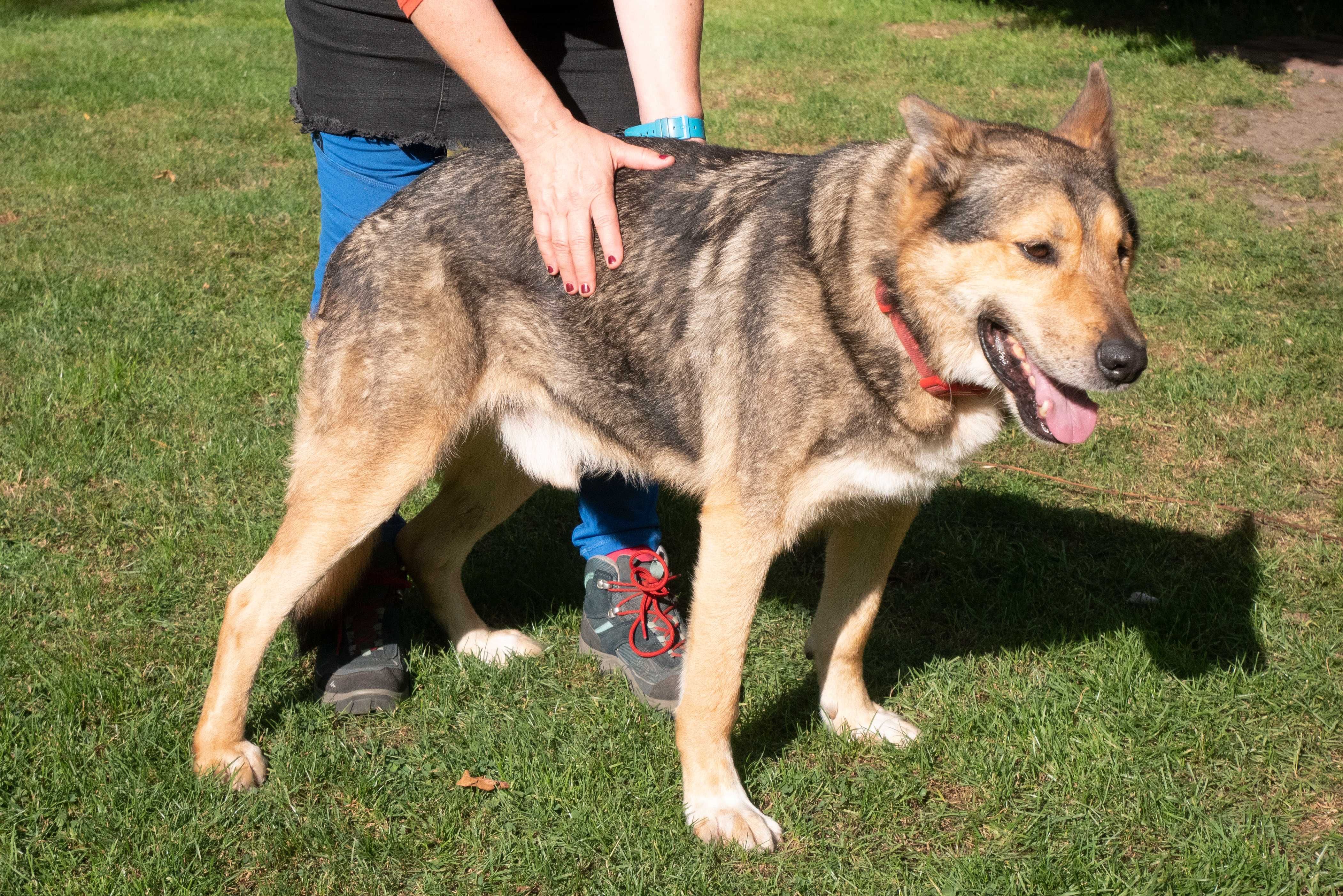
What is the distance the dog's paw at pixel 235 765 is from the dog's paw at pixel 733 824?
124cm

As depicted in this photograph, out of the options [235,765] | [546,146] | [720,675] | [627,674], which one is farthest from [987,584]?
[235,765]

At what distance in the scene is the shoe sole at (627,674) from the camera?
3572 mm

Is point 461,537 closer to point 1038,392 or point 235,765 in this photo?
point 235,765

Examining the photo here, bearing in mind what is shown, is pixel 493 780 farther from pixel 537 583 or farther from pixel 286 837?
pixel 537 583

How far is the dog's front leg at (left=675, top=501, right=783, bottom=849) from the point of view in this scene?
2.93 meters

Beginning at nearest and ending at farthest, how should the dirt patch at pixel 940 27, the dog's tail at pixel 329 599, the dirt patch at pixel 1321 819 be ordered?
the dirt patch at pixel 1321 819 < the dog's tail at pixel 329 599 < the dirt patch at pixel 940 27

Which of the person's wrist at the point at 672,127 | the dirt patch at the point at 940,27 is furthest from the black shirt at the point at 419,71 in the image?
the dirt patch at the point at 940,27

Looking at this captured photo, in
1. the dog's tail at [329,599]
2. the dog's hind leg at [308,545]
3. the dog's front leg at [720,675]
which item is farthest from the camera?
the dog's tail at [329,599]

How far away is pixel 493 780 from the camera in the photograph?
3246 millimetres

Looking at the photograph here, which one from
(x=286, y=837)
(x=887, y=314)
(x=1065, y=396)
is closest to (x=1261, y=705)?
(x=1065, y=396)

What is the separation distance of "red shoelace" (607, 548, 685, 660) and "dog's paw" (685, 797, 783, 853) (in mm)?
728

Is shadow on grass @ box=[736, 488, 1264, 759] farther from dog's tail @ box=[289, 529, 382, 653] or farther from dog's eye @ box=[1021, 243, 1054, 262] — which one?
dog's eye @ box=[1021, 243, 1054, 262]

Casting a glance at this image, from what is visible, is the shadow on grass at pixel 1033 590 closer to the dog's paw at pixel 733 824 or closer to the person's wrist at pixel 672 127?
the dog's paw at pixel 733 824

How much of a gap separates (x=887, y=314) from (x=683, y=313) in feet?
1.88
